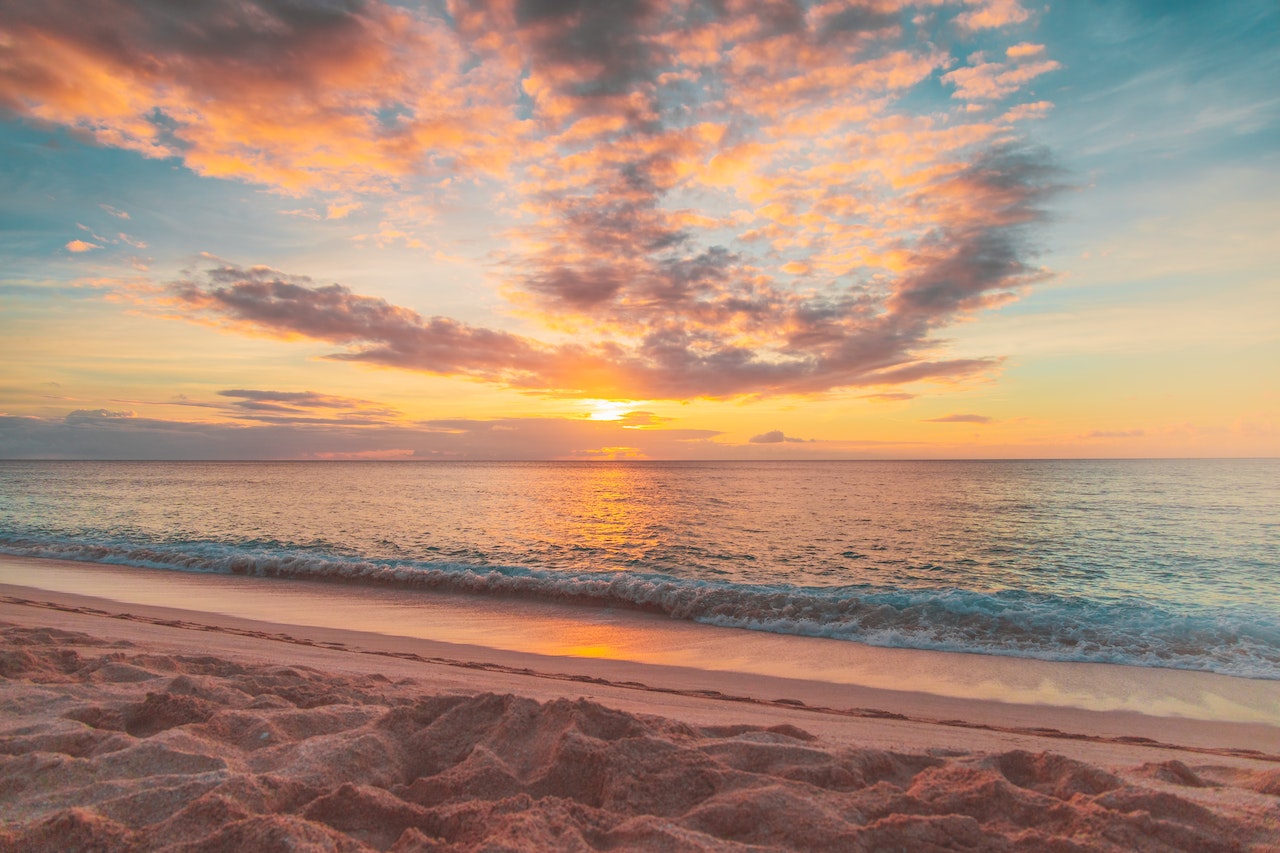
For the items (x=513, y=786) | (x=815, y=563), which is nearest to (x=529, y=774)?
(x=513, y=786)

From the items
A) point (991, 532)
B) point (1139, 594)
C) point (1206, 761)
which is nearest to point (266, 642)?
point (1206, 761)

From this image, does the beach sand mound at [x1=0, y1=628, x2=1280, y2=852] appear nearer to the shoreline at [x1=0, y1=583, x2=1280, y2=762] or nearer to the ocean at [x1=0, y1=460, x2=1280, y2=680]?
the shoreline at [x1=0, y1=583, x2=1280, y2=762]

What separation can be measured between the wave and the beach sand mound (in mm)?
6626

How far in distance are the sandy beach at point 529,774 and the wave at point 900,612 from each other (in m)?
4.13

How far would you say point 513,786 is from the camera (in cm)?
359

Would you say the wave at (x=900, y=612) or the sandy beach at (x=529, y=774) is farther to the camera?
the wave at (x=900, y=612)

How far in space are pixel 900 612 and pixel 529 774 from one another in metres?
10.3

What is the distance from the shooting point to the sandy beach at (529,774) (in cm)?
301

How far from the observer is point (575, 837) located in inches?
117

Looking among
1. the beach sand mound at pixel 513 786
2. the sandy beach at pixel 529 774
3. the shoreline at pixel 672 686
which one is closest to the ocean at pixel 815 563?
the shoreline at pixel 672 686

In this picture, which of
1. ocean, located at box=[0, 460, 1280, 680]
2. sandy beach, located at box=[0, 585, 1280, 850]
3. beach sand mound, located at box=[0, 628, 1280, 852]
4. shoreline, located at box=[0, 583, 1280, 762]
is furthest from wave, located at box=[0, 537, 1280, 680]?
beach sand mound, located at box=[0, 628, 1280, 852]

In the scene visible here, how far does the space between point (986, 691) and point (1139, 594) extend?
33.1 ft

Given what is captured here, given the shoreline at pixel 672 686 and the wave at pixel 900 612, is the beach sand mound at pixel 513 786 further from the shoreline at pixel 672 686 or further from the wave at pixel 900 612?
the wave at pixel 900 612

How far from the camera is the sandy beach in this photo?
3.01 meters
